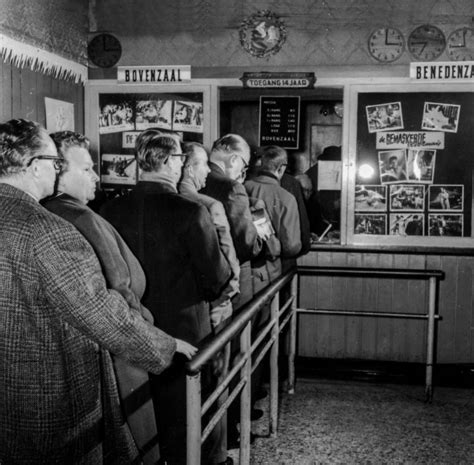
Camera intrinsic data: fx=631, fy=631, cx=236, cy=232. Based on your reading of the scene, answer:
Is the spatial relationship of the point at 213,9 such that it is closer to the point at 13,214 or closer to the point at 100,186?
the point at 100,186

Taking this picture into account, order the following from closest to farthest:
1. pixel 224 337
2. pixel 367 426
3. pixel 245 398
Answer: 1. pixel 224 337
2. pixel 245 398
3. pixel 367 426

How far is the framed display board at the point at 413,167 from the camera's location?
519 centimetres

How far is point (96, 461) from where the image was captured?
2.01 m

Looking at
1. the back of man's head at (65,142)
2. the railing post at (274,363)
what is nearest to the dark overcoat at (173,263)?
the back of man's head at (65,142)

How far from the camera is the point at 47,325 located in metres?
1.81

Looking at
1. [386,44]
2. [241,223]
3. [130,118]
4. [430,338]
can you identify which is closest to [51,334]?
[241,223]

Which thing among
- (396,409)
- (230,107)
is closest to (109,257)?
(396,409)

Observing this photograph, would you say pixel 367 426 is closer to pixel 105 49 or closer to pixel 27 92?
pixel 27 92

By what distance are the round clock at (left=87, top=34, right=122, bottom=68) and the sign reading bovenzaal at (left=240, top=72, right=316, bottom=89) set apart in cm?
116

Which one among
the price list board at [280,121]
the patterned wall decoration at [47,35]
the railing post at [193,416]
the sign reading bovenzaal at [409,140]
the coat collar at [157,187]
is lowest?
the railing post at [193,416]

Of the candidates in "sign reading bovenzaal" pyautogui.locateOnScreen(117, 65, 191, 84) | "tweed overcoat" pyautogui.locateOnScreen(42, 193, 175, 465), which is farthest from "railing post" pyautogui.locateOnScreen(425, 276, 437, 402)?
"sign reading bovenzaal" pyautogui.locateOnScreen(117, 65, 191, 84)

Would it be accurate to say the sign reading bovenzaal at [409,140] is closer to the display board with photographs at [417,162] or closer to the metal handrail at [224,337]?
the display board with photographs at [417,162]

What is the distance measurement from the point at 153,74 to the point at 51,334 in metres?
4.00

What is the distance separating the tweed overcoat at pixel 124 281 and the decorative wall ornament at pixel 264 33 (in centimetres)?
332
